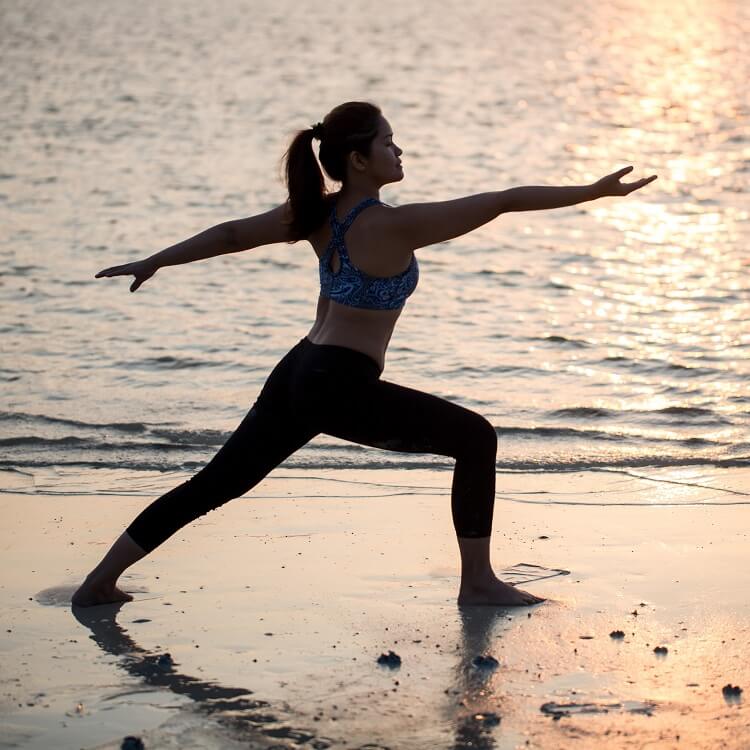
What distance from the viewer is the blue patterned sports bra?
16.5ft

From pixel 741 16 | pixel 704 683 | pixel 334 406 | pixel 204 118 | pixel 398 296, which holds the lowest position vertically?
pixel 704 683

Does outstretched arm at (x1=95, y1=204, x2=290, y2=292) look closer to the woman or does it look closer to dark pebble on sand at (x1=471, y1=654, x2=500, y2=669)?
the woman

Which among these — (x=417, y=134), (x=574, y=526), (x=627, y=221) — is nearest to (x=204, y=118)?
(x=417, y=134)

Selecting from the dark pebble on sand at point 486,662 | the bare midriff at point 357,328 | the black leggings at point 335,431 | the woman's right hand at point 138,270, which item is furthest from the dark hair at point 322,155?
the dark pebble on sand at point 486,662

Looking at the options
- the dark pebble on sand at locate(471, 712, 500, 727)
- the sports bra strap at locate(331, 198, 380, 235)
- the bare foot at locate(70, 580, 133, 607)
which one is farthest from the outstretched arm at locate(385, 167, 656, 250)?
the bare foot at locate(70, 580, 133, 607)

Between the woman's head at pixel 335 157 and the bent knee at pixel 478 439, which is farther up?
the woman's head at pixel 335 157

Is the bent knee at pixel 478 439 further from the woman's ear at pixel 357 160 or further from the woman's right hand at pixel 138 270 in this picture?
the woman's right hand at pixel 138 270

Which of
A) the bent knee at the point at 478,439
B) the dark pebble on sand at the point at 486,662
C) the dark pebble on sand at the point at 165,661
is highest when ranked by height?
the bent knee at the point at 478,439

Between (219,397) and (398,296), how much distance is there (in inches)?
183

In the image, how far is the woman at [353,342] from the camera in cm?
495

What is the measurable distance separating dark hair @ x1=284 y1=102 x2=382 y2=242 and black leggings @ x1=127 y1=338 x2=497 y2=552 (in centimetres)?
44

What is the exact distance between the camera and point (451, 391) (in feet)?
31.8

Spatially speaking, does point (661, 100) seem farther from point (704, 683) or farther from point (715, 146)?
point (704, 683)

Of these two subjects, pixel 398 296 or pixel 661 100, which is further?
pixel 661 100
